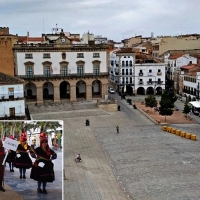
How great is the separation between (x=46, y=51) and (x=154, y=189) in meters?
33.0

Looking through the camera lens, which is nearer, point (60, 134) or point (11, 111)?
point (60, 134)

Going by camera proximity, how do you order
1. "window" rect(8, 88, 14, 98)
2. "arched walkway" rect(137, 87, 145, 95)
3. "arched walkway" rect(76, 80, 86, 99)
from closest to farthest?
"window" rect(8, 88, 14, 98)
"arched walkway" rect(76, 80, 86, 99)
"arched walkway" rect(137, 87, 145, 95)

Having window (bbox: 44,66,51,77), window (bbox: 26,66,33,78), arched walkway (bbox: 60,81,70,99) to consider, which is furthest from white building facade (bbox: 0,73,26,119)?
arched walkway (bbox: 60,81,70,99)

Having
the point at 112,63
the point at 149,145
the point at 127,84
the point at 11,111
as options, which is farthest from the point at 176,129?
the point at 112,63

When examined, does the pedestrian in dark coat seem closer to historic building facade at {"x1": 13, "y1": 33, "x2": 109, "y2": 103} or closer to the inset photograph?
the inset photograph

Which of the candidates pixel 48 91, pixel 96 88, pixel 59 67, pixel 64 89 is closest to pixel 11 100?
pixel 59 67

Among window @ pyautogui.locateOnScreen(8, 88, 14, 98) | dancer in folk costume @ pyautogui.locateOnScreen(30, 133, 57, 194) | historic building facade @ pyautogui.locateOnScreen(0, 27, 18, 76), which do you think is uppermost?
historic building facade @ pyautogui.locateOnScreen(0, 27, 18, 76)

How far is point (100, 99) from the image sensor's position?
5369cm

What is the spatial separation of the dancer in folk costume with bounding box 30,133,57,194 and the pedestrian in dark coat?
23 centimetres

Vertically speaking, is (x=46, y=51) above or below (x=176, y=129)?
above

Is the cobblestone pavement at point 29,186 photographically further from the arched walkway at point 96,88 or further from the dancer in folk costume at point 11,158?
the arched walkway at point 96,88

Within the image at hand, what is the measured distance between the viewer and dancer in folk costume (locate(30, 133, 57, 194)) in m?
15.8

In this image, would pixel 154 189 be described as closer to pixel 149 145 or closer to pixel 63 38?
pixel 149 145

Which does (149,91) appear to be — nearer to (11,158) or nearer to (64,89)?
(64,89)
